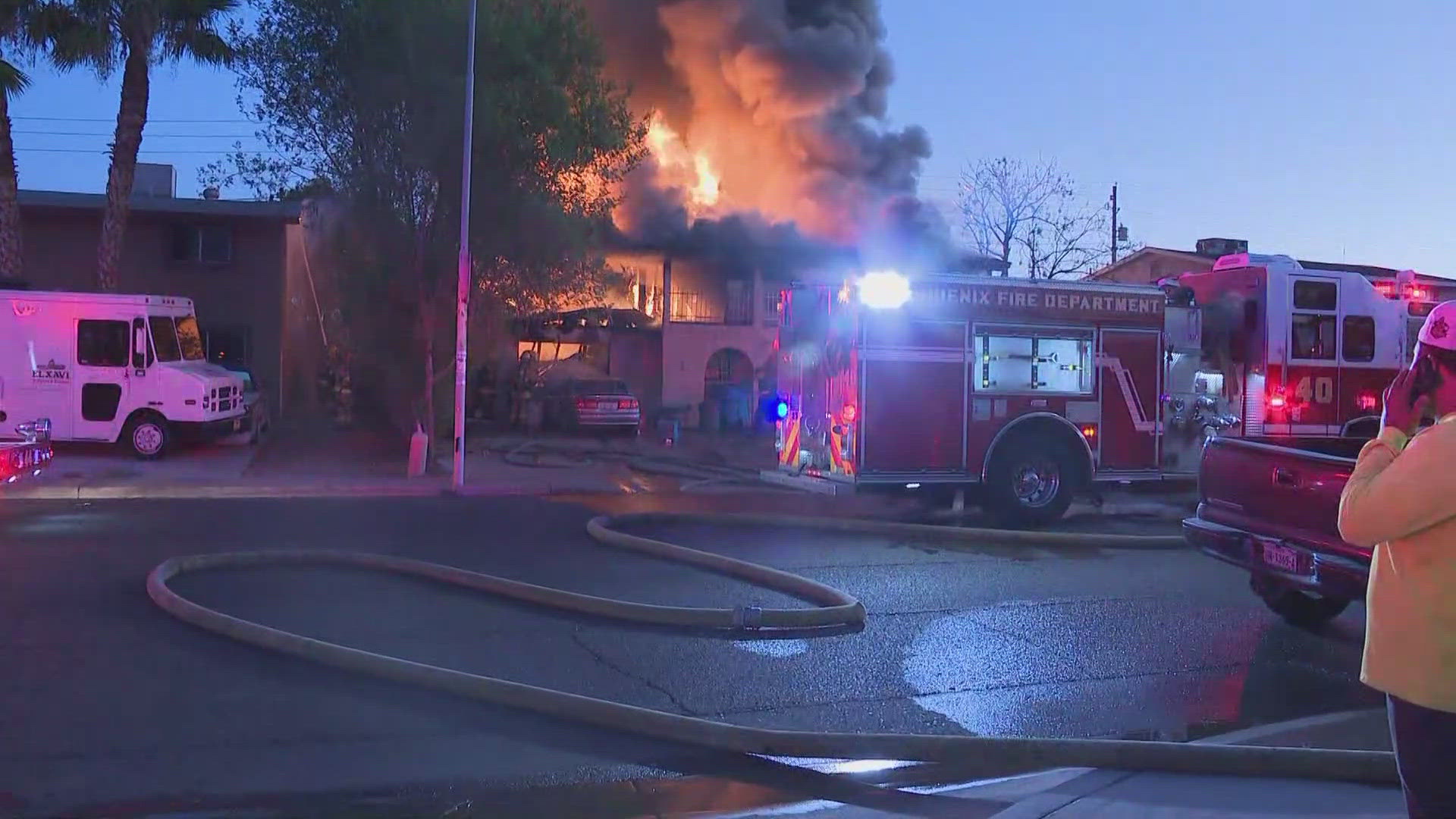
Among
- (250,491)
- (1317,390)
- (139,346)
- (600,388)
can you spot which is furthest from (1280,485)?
(600,388)

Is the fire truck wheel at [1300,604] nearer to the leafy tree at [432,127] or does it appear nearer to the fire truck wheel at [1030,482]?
the fire truck wheel at [1030,482]


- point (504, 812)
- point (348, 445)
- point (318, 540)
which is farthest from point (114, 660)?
point (348, 445)

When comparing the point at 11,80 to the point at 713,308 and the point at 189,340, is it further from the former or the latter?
the point at 713,308

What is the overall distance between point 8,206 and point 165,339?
413 cm

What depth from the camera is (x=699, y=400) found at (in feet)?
97.8

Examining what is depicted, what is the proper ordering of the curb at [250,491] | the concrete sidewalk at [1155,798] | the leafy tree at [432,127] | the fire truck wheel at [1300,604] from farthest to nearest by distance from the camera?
the leafy tree at [432,127] < the curb at [250,491] < the fire truck wheel at [1300,604] < the concrete sidewalk at [1155,798]

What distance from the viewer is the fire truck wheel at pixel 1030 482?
1221cm

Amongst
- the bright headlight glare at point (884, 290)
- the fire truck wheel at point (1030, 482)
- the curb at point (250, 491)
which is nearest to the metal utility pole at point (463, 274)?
the curb at point (250, 491)

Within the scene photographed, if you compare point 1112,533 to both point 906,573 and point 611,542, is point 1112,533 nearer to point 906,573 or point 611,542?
point 906,573

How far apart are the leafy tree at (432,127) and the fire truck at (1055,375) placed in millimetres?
5883

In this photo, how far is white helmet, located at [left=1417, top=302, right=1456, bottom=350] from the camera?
2.78 metres

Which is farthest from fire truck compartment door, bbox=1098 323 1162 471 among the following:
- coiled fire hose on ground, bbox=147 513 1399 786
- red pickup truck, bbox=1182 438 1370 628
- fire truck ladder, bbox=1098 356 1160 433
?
coiled fire hose on ground, bbox=147 513 1399 786

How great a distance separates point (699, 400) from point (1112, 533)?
61.3 ft

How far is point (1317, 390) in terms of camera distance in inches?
525
